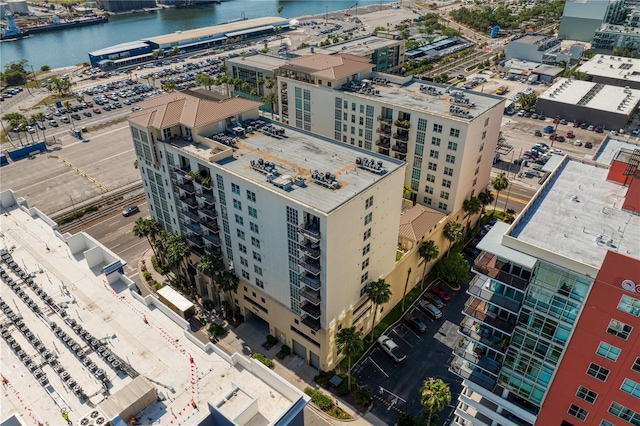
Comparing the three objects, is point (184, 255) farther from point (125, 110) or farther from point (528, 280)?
point (125, 110)

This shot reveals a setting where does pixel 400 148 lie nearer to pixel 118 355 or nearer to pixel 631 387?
pixel 631 387

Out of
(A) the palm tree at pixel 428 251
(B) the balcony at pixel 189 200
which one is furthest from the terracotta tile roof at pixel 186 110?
(A) the palm tree at pixel 428 251

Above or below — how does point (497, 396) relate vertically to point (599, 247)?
below

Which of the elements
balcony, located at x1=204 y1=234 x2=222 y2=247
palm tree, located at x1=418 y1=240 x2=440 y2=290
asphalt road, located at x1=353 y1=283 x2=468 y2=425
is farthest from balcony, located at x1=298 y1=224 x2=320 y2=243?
palm tree, located at x1=418 y1=240 x2=440 y2=290

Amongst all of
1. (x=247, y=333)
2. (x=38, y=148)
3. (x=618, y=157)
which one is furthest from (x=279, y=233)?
(x=38, y=148)

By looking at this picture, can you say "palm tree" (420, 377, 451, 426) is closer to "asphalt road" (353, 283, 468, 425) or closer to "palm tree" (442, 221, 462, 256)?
"asphalt road" (353, 283, 468, 425)

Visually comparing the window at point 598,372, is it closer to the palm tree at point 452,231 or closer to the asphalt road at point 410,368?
the asphalt road at point 410,368
